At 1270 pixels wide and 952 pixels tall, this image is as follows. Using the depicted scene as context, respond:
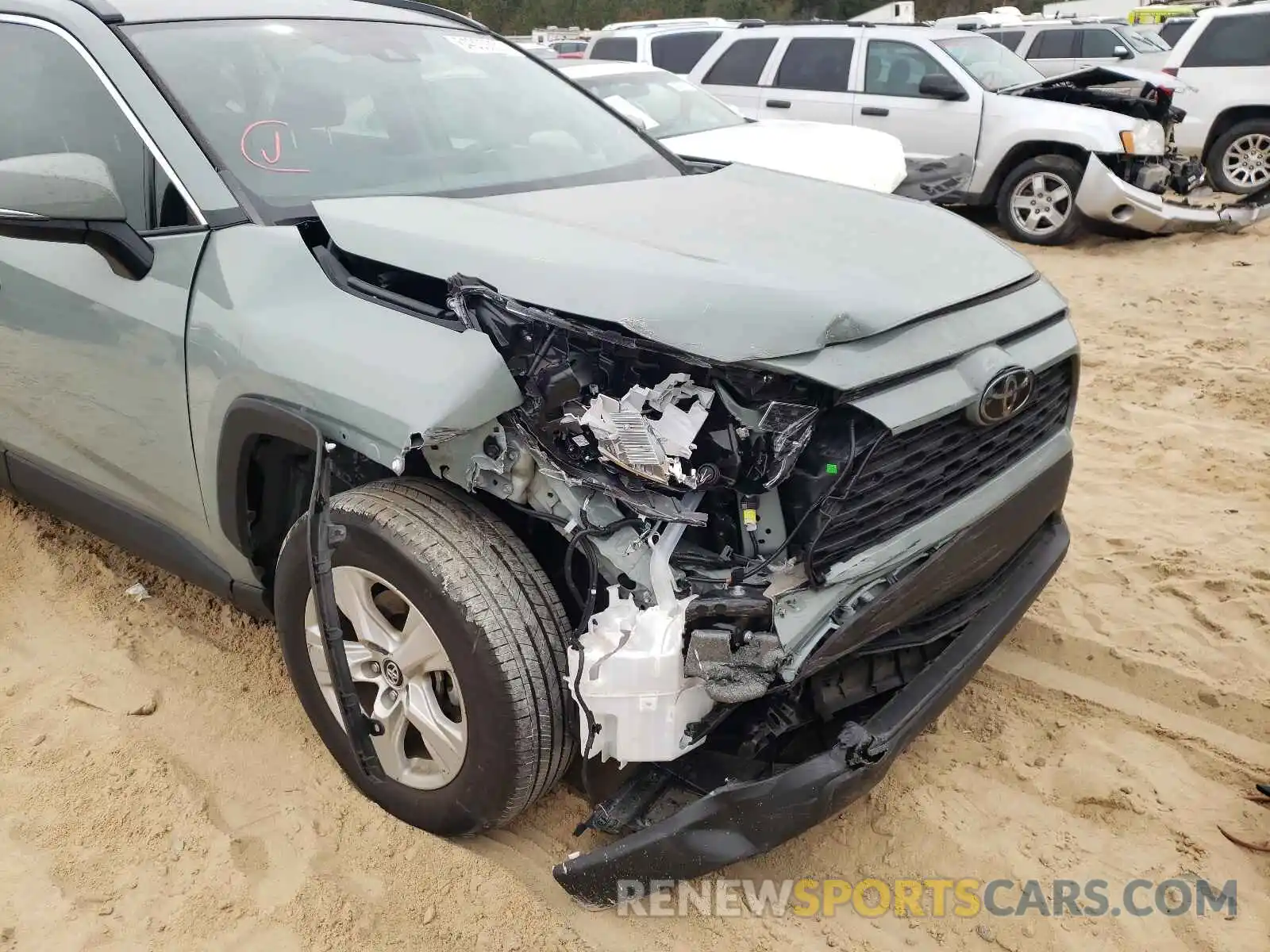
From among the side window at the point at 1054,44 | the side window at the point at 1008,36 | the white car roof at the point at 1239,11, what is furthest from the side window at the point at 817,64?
the side window at the point at 1054,44

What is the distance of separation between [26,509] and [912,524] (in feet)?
11.1

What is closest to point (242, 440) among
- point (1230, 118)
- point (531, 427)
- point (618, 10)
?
point (531, 427)

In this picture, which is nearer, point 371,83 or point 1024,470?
point 1024,470

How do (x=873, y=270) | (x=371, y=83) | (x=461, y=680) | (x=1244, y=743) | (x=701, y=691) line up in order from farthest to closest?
1. (x=371, y=83)
2. (x=1244, y=743)
3. (x=873, y=270)
4. (x=461, y=680)
5. (x=701, y=691)

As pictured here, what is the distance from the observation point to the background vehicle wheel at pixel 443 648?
76.9 inches

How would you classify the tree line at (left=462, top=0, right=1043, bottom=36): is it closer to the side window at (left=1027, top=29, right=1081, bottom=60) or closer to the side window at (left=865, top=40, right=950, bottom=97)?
the side window at (left=1027, top=29, right=1081, bottom=60)

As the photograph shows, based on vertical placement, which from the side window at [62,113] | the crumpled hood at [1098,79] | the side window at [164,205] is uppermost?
the side window at [62,113]

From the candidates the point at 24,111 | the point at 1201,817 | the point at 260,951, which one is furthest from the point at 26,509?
the point at 1201,817

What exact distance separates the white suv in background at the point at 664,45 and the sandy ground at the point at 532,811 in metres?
7.77

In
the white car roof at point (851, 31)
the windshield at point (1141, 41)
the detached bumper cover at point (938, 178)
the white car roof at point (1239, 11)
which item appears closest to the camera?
the detached bumper cover at point (938, 178)

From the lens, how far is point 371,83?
2863mm

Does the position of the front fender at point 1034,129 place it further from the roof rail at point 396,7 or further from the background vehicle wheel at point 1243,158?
the roof rail at point 396,7

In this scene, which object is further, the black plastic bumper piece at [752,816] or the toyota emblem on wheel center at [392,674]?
the toyota emblem on wheel center at [392,674]

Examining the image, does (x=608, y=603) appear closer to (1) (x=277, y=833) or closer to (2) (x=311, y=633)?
(2) (x=311, y=633)
